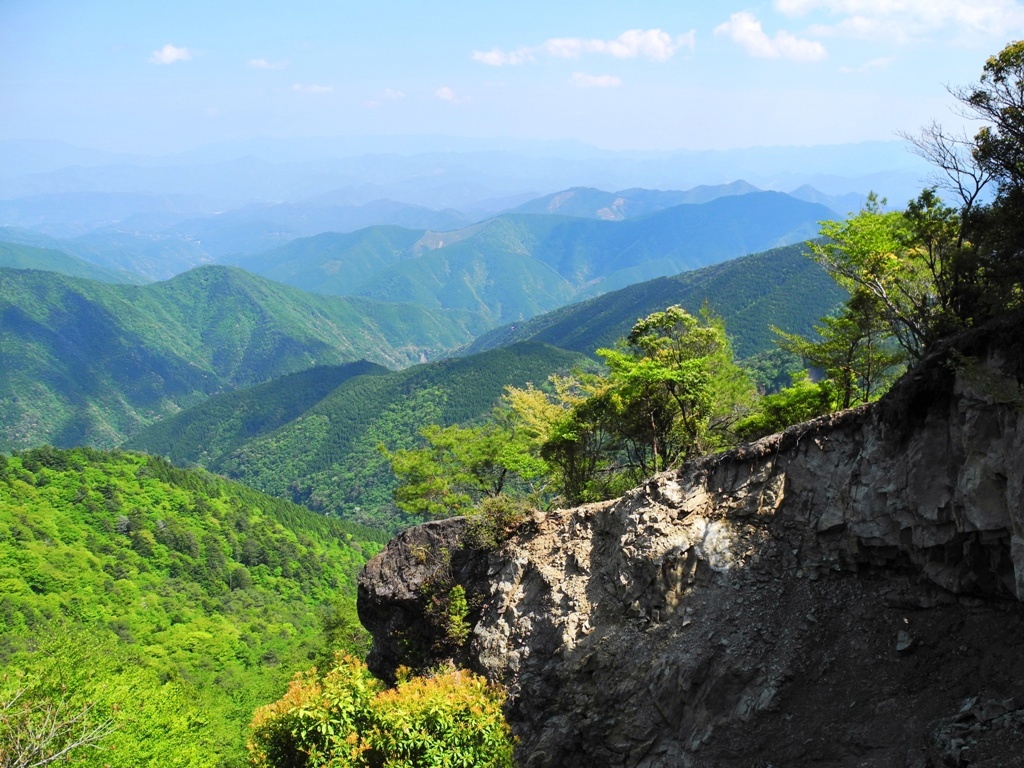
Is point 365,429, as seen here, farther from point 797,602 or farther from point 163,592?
point 797,602

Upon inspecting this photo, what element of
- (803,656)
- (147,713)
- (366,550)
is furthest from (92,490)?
(803,656)

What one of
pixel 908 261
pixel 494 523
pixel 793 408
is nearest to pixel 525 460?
pixel 494 523

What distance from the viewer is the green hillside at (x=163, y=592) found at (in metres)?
20.9

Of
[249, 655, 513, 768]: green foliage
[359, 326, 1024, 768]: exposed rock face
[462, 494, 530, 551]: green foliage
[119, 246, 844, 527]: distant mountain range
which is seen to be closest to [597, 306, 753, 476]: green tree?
[359, 326, 1024, 768]: exposed rock face

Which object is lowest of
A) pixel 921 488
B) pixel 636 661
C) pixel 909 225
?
pixel 636 661

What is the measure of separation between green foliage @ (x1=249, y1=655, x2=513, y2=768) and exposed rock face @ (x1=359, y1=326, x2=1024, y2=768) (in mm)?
4145

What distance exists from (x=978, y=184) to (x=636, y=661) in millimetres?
13580

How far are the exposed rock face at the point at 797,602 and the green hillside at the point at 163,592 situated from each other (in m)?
10.8

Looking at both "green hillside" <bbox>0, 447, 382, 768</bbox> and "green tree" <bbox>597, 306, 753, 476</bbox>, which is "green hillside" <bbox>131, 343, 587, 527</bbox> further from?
"green tree" <bbox>597, 306, 753, 476</bbox>

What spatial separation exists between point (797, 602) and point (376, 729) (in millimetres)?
9440

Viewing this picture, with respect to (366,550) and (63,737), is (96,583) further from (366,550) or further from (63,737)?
(63,737)

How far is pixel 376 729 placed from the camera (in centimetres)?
1214

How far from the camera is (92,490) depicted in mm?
86875

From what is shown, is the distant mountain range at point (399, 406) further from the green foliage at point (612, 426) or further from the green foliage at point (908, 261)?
the green foliage at point (908, 261)
